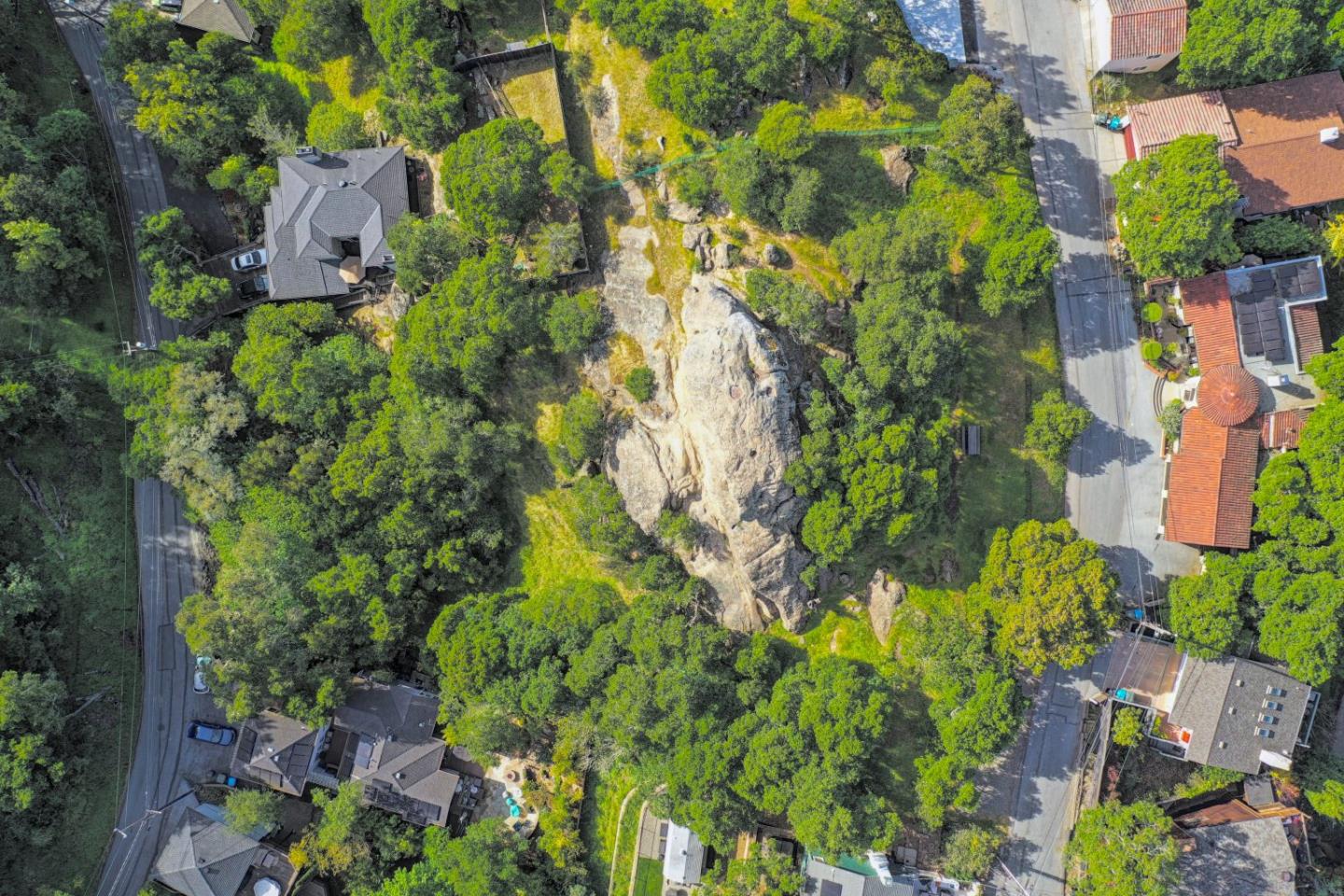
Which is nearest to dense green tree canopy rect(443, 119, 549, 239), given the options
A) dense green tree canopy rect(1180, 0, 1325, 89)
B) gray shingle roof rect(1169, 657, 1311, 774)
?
dense green tree canopy rect(1180, 0, 1325, 89)

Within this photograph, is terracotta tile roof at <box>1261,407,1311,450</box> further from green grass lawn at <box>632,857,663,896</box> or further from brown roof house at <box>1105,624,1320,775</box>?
green grass lawn at <box>632,857,663,896</box>

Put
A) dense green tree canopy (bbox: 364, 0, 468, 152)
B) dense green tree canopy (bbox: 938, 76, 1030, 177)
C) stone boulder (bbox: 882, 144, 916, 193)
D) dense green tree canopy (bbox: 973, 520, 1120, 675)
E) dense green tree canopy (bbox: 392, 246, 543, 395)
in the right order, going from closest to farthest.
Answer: dense green tree canopy (bbox: 973, 520, 1120, 675), dense green tree canopy (bbox: 938, 76, 1030, 177), dense green tree canopy (bbox: 392, 246, 543, 395), stone boulder (bbox: 882, 144, 916, 193), dense green tree canopy (bbox: 364, 0, 468, 152)

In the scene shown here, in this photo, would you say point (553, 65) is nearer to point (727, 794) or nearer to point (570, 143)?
point (570, 143)

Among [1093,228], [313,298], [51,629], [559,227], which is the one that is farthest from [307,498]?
[1093,228]

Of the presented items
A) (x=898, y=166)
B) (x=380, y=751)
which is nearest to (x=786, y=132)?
(x=898, y=166)

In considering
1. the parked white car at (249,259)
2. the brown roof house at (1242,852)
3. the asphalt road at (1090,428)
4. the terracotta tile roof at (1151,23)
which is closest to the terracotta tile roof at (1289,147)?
the terracotta tile roof at (1151,23)

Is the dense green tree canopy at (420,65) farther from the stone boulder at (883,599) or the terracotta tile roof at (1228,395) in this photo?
the terracotta tile roof at (1228,395)
